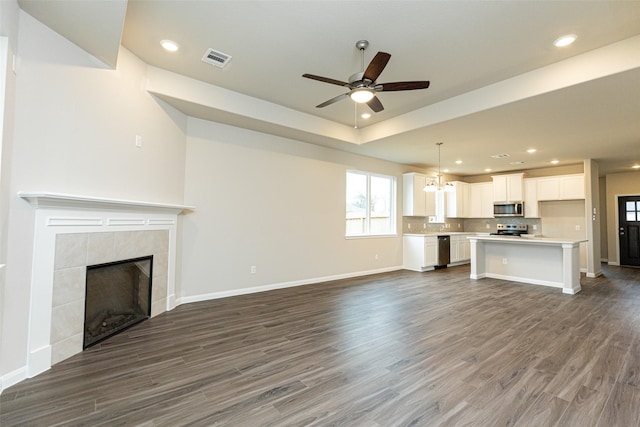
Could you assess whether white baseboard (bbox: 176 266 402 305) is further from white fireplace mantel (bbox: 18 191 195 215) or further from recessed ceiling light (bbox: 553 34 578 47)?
recessed ceiling light (bbox: 553 34 578 47)

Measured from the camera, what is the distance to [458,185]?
29.2 feet

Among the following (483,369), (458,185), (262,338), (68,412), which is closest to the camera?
(68,412)

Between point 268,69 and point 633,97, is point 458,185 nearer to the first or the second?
point 633,97

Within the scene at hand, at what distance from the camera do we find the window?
21.4 ft

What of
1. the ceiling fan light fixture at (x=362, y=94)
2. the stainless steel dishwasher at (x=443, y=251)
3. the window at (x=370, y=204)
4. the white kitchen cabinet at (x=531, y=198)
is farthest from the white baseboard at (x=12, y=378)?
the white kitchen cabinet at (x=531, y=198)

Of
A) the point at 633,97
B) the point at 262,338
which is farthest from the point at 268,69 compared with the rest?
the point at 633,97

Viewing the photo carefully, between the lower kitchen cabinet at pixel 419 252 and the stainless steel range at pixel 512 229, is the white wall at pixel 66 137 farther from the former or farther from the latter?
the stainless steel range at pixel 512 229

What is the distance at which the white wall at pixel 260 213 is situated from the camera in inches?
173

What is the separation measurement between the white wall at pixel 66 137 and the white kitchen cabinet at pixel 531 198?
29.0 ft

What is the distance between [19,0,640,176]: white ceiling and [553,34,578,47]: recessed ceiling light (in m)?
0.08

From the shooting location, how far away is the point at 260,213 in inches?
197

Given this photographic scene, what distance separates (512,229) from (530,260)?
2.56 metres

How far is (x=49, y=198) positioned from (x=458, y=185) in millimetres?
9224

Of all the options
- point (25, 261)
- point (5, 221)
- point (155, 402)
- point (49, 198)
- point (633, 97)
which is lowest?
point (155, 402)
